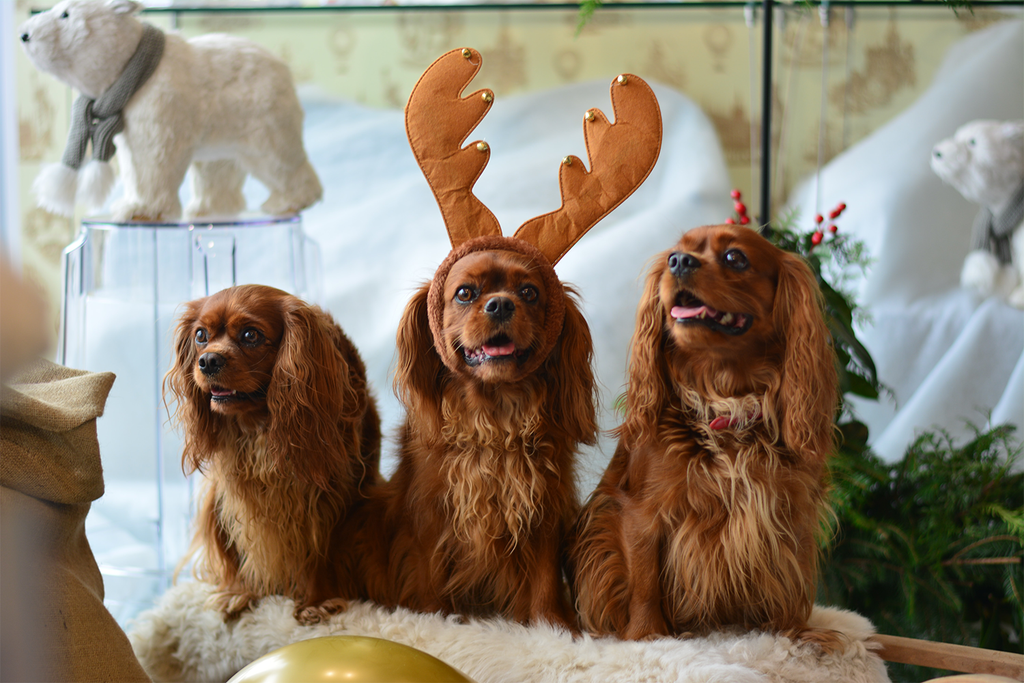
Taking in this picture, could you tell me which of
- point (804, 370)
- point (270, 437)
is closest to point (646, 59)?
point (804, 370)

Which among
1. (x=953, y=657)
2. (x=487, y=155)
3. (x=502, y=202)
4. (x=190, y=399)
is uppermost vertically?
(x=502, y=202)

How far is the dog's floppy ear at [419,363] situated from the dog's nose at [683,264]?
327 mm

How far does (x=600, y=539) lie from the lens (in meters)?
1.06

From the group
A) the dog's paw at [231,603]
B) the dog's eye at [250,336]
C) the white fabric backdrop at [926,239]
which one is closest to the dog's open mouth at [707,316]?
the dog's eye at [250,336]

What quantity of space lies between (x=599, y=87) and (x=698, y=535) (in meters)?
1.60

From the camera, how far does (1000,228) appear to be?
5.39 ft

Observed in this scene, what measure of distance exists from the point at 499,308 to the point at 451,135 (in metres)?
0.30

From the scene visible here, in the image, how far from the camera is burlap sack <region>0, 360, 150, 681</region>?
87 cm

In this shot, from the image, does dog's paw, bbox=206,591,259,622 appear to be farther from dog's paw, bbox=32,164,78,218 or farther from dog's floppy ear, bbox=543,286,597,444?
dog's paw, bbox=32,164,78,218

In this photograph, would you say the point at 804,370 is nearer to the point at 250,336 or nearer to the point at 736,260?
the point at 736,260

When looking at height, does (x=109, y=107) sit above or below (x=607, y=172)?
above

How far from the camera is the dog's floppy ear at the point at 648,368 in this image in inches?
40.6

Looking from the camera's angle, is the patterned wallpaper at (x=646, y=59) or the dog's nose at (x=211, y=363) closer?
the dog's nose at (x=211, y=363)

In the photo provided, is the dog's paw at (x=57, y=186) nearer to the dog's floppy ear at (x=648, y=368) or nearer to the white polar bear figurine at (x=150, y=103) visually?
the white polar bear figurine at (x=150, y=103)
